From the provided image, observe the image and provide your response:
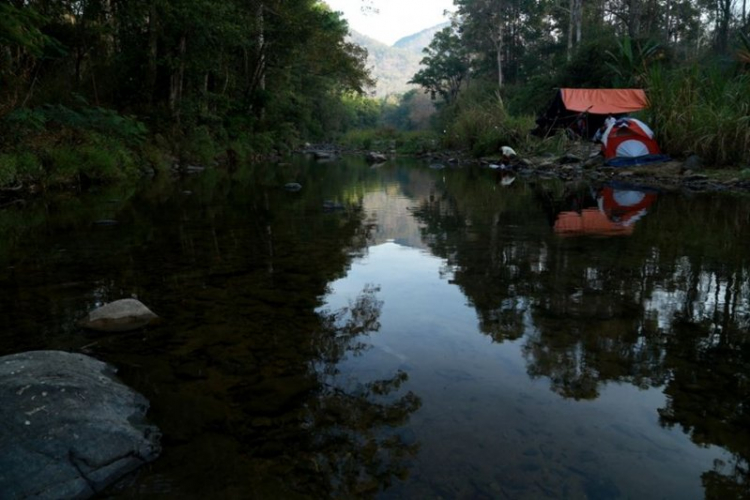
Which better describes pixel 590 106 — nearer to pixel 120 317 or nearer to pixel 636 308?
pixel 636 308

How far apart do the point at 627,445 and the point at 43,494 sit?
2383mm

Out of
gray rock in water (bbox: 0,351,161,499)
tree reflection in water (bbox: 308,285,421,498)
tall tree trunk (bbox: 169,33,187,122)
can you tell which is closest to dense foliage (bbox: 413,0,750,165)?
tall tree trunk (bbox: 169,33,187,122)

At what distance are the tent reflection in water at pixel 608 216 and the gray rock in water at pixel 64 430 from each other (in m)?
6.10

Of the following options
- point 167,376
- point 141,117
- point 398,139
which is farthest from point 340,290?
point 398,139

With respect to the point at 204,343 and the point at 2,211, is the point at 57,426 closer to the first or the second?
the point at 204,343

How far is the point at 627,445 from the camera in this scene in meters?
2.34

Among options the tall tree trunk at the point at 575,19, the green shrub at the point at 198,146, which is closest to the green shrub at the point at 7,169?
the green shrub at the point at 198,146

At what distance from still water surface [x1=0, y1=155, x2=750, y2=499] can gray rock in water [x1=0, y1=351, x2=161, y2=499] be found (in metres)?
0.12

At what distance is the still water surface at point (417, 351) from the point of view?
2178mm

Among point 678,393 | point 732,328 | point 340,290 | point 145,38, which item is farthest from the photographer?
point 145,38

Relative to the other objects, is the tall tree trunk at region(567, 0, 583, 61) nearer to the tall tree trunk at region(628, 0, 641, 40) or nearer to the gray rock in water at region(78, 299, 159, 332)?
the tall tree trunk at region(628, 0, 641, 40)

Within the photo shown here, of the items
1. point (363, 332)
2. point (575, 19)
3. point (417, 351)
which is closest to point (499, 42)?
point (575, 19)

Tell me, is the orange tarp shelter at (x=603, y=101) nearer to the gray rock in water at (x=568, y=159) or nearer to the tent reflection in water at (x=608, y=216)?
the gray rock in water at (x=568, y=159)

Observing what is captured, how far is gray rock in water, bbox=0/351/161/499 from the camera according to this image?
198cm
